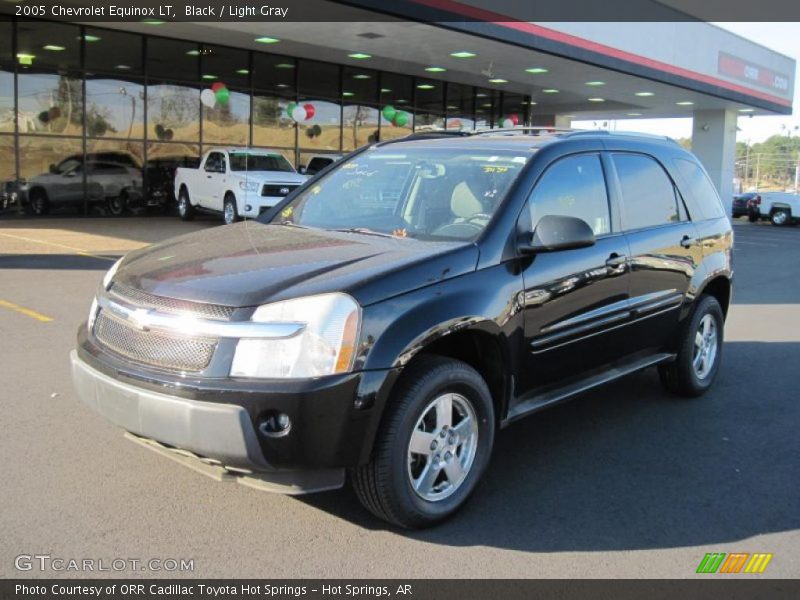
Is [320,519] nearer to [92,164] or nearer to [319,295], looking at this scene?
[319,295]

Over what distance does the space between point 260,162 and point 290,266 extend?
52.4 ft

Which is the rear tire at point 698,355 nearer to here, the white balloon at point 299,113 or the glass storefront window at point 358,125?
the white balloon at point 299,113

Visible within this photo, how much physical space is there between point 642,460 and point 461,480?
142 centimetres

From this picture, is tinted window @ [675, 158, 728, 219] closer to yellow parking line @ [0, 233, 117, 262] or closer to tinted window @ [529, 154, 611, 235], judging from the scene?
tinted window @ [529, 154, 611, 235]

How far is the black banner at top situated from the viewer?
15.3 metres

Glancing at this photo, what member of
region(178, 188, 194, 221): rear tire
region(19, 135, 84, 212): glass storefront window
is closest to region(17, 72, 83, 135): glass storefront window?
region(19, 135, 84, 212): glass storefront window

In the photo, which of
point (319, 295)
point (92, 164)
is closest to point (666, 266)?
point (319, 295)

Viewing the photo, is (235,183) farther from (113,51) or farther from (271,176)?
(113,51)

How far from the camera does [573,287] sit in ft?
14.7

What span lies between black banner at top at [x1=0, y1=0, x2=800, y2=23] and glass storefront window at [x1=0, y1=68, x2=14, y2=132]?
1514 millimetres

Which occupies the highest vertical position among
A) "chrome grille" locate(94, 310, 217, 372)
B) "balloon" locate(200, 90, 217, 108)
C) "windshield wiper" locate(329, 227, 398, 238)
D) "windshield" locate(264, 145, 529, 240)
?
"balloon" locate(200, 90, 217, 108)

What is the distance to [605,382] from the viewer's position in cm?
488

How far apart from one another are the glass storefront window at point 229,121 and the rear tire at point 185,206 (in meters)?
2.44
